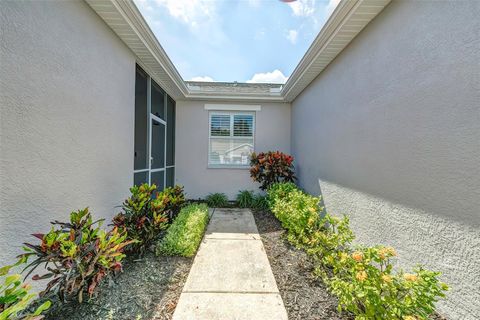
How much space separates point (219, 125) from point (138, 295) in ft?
16.1

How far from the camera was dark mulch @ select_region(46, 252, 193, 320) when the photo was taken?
177 centimetres

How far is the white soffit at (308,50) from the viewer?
2.46 metres

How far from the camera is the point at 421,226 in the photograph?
6.09 ft

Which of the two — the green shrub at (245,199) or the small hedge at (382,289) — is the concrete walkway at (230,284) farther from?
the green shrub at (245,199)

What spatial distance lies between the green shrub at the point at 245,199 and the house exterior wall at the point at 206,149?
229mm

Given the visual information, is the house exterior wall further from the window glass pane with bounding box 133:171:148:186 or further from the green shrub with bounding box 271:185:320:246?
the green shrub with bounding box 271:185:320:246

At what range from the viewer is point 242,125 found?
20.7ft

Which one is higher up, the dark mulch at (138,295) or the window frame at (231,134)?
the window frame at (231,134)

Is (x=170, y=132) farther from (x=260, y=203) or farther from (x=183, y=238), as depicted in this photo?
(x=183, y=238)

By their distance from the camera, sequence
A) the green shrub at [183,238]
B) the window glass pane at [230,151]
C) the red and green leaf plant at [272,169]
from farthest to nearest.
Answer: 1. the window glass pane at [230,151]
2. the red and green leaf plant at [272,169]
3. the green shrub at [183,238]

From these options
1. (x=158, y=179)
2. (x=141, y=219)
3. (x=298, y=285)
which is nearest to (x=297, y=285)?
(x=298, y=285)

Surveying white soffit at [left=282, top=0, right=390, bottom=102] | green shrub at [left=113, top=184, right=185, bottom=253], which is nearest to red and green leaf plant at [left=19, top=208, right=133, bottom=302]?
green shrub at [left=113, top=184, right=185, bottom=253]

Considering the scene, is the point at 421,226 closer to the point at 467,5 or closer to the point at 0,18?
the point at 467,5

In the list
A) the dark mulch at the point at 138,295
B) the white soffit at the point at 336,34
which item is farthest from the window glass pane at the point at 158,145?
the white soffit at the point at 336,34
